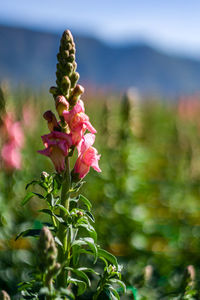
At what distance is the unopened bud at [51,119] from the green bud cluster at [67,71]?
97mm

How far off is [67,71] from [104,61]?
164437 millimetres

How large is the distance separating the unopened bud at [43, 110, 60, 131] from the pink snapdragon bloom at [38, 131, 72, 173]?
86 millimetres

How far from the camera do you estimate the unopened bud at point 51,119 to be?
144cm

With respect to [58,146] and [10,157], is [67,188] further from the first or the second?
[10,157]

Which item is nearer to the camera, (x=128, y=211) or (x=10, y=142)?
(x=10, y=142)

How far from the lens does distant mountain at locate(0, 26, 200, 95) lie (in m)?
135

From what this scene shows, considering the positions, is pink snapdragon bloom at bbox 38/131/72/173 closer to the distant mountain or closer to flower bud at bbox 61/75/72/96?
flower bud at bbox 61/75/72/96

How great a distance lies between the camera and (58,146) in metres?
1.36

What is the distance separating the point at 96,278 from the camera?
79.2 inches

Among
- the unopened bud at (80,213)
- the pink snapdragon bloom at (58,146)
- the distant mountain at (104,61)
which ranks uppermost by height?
the distant mountain at (104,61)

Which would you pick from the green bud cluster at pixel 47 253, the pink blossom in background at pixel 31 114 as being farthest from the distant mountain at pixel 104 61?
the green bud cluster at pixel 47 253

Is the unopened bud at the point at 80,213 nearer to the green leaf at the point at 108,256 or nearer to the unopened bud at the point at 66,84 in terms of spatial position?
the green leaf at the point at 108,256

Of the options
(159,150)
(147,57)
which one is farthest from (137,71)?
(159,150)

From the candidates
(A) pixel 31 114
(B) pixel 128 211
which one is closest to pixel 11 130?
(B) pixel 128 211
